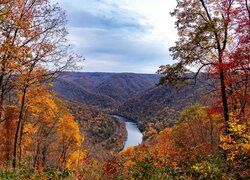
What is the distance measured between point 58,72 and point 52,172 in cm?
998

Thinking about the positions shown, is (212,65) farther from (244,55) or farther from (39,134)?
(39,134)

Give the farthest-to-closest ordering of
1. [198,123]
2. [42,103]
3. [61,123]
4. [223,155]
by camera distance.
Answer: [198,123], [61,123], [42,103], [223,155]

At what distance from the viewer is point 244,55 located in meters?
14.4

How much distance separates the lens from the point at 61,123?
32.5 metres

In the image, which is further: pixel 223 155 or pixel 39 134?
pixel 39 134

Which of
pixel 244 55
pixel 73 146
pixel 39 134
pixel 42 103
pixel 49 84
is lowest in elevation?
pixel 73 146

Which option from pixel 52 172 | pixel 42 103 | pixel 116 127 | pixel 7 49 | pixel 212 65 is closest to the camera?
→ pixel 52 172

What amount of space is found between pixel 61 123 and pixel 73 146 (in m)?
3.77

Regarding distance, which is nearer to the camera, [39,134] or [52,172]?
[52,172]

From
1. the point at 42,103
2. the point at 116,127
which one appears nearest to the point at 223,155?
the point at 42,103

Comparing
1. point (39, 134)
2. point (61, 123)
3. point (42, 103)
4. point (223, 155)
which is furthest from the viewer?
point (61, 123)

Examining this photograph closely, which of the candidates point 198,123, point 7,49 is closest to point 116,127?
point 198,123

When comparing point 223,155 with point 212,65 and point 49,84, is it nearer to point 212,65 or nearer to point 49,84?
point 212,65

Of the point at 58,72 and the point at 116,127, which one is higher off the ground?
the point at 58,72
